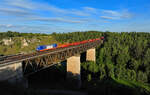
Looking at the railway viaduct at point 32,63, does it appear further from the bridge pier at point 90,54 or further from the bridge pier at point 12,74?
the bridge pier at point 90,54

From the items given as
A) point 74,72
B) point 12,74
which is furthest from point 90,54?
point 12,74

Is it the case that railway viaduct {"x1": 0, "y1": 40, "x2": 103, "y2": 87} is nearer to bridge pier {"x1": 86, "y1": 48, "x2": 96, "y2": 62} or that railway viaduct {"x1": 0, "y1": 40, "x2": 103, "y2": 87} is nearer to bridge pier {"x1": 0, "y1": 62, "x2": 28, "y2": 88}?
bridge pier {"x1": 0, "y1": 62, "x2": 28, "y2": 88}

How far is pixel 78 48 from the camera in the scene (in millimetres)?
37438

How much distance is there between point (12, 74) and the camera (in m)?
18.2

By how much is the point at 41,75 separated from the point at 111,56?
41.0 m

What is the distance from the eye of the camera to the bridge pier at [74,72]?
3353 cm

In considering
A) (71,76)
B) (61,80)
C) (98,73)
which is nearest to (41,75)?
(61,80)

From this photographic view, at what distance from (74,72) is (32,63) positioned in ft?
39.7

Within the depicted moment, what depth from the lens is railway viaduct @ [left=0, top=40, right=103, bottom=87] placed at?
1791 cm

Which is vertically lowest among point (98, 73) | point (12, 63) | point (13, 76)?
point (98, 73)

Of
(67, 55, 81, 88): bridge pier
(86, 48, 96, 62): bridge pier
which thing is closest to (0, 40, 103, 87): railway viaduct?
(67, 55, 81, 88): bridge pier

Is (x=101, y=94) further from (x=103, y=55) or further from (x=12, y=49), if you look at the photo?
(x=12, y=49)

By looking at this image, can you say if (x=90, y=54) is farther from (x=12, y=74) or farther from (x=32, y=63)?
(x=12, y=74)

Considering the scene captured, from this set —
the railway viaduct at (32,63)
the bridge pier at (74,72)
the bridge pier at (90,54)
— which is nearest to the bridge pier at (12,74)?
the railway viaduct at (32,63)
